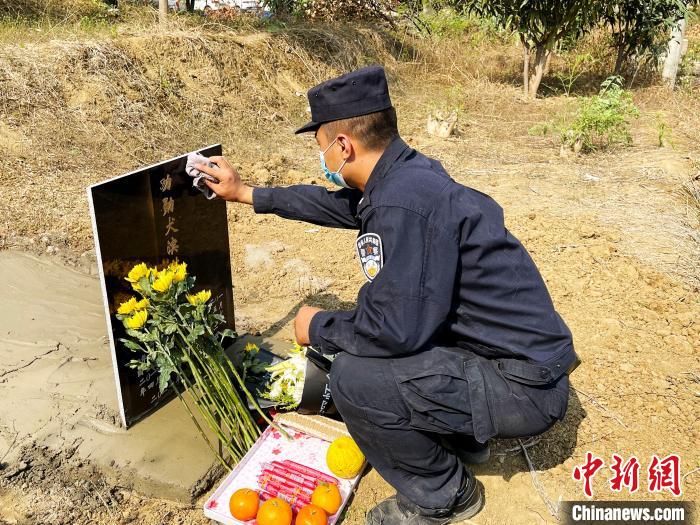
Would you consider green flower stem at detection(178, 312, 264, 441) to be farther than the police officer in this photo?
Yes

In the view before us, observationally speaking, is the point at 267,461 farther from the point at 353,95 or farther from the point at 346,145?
the point at 353,95

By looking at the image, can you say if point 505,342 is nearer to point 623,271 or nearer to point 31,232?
point 623,271

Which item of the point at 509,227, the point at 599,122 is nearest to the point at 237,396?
the point at 509,227

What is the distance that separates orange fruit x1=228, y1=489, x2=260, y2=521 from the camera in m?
2.01

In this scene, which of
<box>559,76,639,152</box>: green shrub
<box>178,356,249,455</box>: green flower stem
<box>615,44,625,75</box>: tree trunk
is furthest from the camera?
<box>615,44,625,75</box>: tree trunk

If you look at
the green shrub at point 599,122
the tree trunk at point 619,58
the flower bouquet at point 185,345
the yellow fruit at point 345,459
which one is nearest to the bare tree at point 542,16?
the tree trunk at point 619,58

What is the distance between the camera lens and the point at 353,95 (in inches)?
71.5

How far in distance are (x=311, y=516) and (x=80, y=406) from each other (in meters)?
1.29

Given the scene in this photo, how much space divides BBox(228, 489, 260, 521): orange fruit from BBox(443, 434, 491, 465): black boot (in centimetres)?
79

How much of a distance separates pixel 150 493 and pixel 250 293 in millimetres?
1743

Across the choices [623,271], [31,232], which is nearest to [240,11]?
[31,232]

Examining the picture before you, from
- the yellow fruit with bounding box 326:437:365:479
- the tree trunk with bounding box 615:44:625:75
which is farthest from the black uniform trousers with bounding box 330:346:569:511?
the tree trunk with bounding box 615:44:625:75

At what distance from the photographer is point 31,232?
4215 mm

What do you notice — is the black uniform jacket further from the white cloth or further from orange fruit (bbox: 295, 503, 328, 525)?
the white cloth
